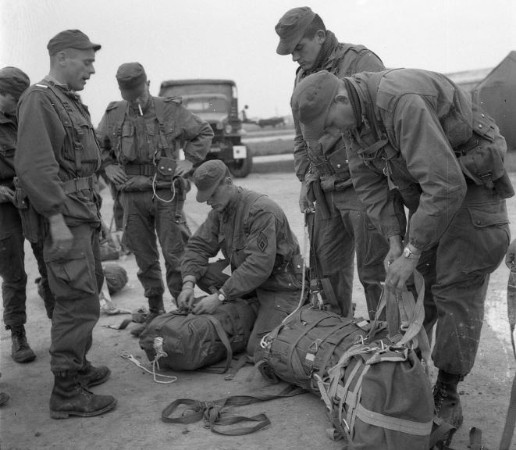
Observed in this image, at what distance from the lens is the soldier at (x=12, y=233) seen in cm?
396

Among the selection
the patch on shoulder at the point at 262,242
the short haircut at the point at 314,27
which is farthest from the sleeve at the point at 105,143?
the short haircut at the point at 314,27

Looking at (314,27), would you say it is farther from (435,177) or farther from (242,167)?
(242,167)

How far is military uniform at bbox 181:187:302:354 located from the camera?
12.6ft

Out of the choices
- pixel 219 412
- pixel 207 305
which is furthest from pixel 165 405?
pixel 207 305

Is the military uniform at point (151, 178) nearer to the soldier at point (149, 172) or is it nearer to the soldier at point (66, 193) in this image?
the soldier at point (149, 172)

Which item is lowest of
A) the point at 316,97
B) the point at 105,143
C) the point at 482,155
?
the point at 105,143

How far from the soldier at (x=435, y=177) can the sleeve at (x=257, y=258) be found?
3.19 feet

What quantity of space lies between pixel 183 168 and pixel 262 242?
119cm

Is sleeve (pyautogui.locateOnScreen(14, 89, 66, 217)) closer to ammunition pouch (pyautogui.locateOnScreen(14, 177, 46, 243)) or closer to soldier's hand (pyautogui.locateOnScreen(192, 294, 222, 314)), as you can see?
ammunition pouch (pyautogui.locateOnScreen(14, 177, 46, 243))

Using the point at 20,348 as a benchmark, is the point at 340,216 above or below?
above

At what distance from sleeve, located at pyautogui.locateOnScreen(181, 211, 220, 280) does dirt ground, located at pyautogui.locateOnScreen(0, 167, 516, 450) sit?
2.26ft

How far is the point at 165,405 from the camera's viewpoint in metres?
3.42

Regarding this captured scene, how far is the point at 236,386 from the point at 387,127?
1864 millimetres

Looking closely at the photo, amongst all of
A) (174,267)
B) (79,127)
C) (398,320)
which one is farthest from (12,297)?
(398,320)
